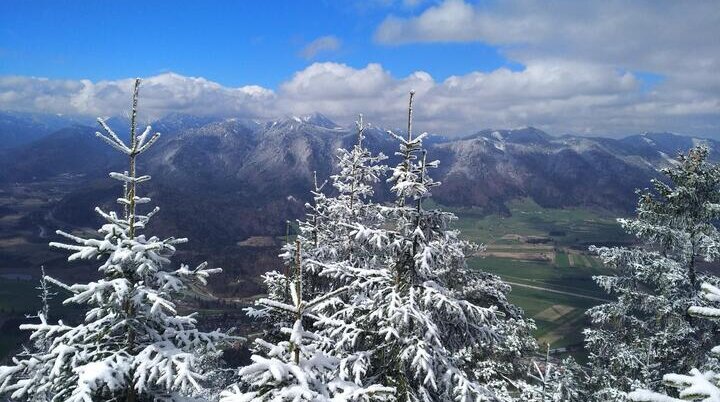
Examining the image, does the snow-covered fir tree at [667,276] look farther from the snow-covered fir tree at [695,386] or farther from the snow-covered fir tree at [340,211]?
the snow-covered fir tree at [695,386]

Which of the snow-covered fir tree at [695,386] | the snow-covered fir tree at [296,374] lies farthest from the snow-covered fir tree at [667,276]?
the snow-covered fir tree at [695,386]

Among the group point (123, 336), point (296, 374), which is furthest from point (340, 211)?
point (296, 374)

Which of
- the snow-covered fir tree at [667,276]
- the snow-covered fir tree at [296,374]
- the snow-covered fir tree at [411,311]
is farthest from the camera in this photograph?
the snow-covered fir tree at [667,276]

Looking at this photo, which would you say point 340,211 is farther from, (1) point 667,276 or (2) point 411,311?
(1) point 667,276

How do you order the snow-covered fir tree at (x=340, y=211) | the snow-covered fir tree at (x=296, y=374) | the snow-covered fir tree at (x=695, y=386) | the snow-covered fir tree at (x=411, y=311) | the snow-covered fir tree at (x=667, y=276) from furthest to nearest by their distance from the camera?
the snow-covered fir tree at (x=340, y=211) < the snow-covered fir tree at (x=667, y=276) < the snow-covered fir tree at (x=411, y=311) < the snow-covered fir tree at (x=296, y=374) < the snow-covered fir tree at (x=695, y=386)

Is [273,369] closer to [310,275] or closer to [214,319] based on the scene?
[310,275]

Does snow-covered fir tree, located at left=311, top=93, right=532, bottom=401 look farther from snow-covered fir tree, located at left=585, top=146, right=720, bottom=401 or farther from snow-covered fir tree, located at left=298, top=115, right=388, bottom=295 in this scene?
snow-covered fir tree, located at left=585, top=146, right=720, bottom=401
